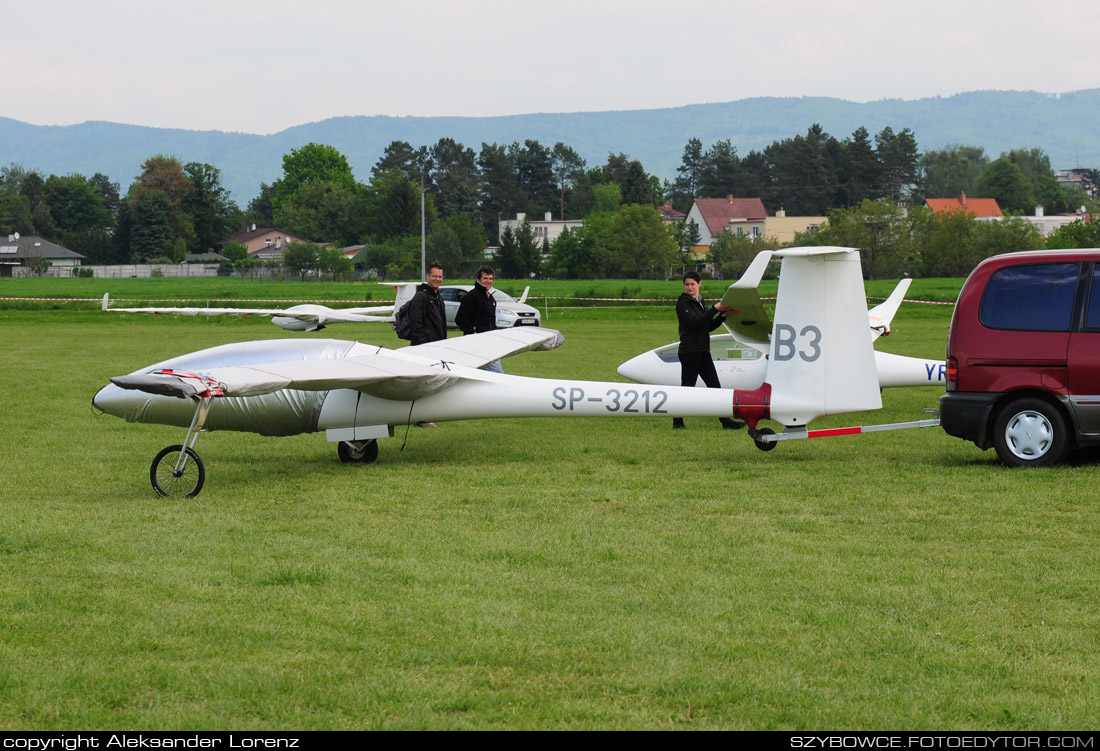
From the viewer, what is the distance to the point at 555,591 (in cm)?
634

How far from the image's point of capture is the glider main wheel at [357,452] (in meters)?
11.5

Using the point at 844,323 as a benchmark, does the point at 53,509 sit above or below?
below

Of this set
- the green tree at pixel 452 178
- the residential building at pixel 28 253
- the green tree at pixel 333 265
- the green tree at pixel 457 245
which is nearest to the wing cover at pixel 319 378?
the green tree at pixel 457 245

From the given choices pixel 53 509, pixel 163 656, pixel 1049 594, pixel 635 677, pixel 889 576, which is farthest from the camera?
pixel 53 509

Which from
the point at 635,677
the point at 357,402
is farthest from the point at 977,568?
the point at 357,402

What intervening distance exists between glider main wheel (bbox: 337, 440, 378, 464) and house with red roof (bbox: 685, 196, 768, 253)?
396 feet

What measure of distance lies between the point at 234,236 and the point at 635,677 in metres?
163

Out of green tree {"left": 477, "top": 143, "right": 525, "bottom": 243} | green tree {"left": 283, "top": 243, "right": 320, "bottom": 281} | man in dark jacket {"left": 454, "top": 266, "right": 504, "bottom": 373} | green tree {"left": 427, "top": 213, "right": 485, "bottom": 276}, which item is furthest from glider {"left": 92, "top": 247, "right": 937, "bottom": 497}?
green tree {"left": 477, "top": 143, "right": 525, "bottom": 243}

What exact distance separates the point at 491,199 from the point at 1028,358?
145513 millimetres

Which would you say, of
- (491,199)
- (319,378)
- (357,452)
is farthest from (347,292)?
(491,199)

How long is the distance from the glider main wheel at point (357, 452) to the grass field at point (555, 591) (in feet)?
0.50

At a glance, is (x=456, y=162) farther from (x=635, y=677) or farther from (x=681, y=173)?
(x=635, y=677)

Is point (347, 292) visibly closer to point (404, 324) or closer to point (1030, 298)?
point (404, 324)

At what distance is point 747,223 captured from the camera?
13225 centimetres
